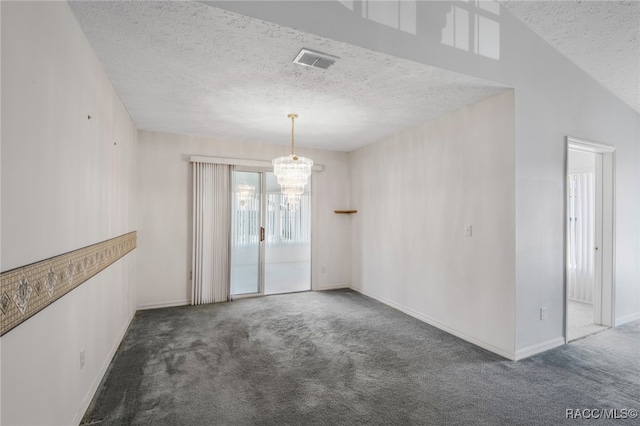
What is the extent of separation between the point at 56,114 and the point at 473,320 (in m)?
3.88

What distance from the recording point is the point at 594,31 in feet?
9.70

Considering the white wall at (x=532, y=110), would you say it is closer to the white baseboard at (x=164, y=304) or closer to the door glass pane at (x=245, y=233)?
the door glass pane at (x=245, y=233)

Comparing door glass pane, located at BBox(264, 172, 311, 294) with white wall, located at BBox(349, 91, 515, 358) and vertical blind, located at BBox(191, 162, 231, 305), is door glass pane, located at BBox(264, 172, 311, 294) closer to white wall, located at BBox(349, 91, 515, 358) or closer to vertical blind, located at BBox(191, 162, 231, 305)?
vertical blind, located at BBox(191, 162, 231, 305)

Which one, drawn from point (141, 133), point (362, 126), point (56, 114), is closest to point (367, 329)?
point (362, 126)

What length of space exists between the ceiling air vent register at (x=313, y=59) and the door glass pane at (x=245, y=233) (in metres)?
2.99

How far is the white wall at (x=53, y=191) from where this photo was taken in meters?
1.30

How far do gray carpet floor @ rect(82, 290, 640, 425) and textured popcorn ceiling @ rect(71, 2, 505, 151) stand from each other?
2554 mm

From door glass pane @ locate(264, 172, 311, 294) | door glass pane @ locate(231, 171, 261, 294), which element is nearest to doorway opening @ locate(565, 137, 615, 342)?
door glass pane @ locate(264, 172, 311, 294)

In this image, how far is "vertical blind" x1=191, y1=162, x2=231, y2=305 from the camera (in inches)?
189

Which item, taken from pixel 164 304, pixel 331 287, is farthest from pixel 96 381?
pixel 331 287

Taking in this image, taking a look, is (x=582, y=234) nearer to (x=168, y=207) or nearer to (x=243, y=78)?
(x=243, y=78)

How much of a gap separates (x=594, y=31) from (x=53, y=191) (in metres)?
4.45

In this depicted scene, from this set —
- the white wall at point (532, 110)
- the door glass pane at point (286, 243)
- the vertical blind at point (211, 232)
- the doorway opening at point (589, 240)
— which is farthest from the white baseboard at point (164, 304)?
the doorway opening at point (589, 240)

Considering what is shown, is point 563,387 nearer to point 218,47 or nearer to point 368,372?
point 368,372
